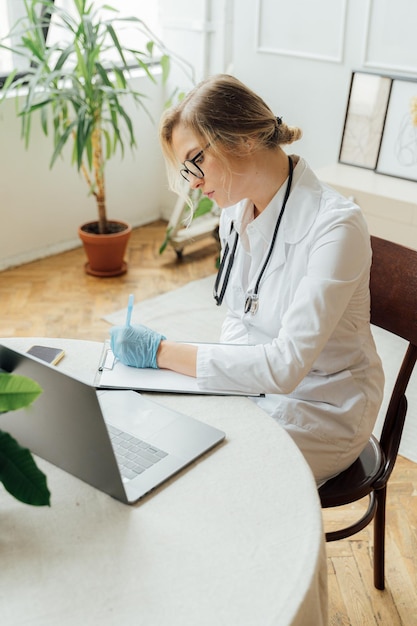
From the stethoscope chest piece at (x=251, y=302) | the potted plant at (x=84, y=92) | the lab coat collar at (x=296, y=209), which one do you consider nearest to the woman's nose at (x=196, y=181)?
the lab coat collar at (x=296, y=209)

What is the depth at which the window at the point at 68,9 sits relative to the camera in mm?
Result: 3548

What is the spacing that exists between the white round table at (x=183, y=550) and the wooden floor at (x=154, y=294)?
0.81 meters

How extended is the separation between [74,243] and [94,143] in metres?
0.77

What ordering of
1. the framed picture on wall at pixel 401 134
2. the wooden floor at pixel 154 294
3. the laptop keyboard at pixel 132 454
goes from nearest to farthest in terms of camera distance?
1. the laptop keyboard at pixel 132 454
2. the wooden floor at pixel 154 294
3. the framed picture on wall at pixel 401 134

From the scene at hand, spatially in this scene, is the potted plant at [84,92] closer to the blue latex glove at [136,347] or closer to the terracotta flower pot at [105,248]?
the terracotta flower pot at [105,248]

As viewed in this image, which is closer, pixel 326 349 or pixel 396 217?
pixel 326 349

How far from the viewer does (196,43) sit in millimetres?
3846

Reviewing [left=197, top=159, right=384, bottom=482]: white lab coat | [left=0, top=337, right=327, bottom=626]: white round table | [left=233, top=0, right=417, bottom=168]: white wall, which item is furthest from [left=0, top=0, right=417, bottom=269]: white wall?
[left=0, top=337, right=327, bottom=626]: white round table

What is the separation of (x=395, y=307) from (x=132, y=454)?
72 centimetres

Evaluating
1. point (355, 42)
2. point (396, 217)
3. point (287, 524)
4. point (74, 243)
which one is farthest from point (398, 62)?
point (287, 524)

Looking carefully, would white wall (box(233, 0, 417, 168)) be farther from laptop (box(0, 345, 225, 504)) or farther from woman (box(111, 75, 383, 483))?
laptop (box(0, 345, 225, 504))

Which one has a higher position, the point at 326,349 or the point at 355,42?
the point at 355,42

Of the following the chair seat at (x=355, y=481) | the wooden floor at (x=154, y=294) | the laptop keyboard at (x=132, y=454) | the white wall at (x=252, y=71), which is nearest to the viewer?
the laptop keyboard at (x=132, y=454)

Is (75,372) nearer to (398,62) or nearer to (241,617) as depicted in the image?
A: (241,617)
